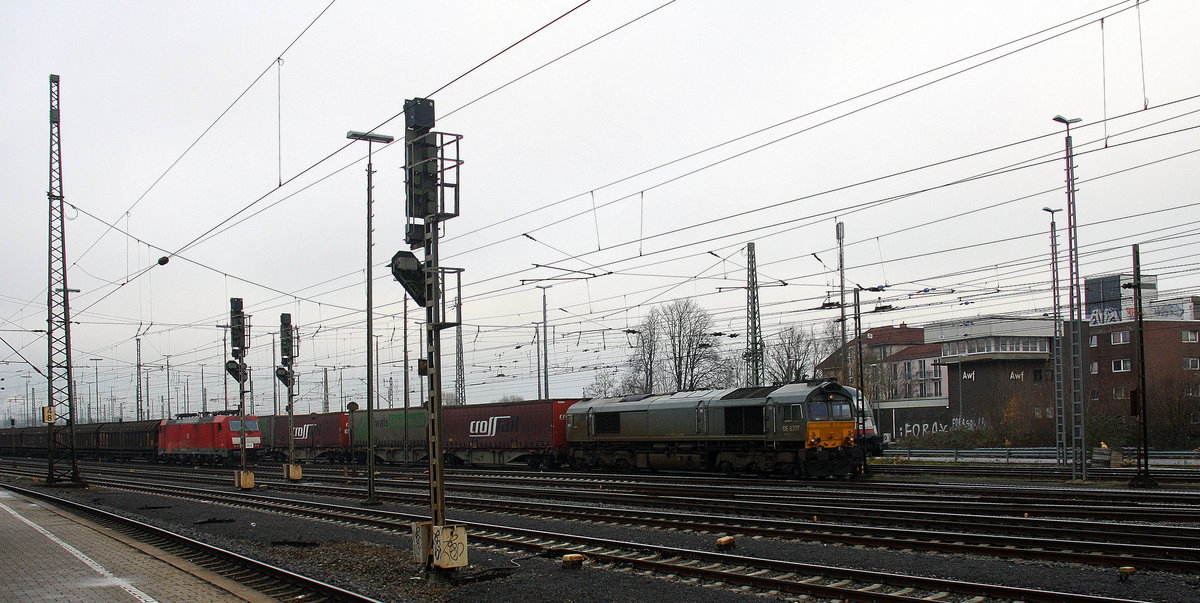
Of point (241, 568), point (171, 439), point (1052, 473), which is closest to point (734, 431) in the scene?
point (1052, 473)

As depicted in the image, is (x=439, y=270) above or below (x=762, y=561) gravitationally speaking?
above

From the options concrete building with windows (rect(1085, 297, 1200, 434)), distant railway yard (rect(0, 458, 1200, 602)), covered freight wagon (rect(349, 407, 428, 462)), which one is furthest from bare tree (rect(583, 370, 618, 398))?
distant railway yard (rect(0, 458, 1200, 602))

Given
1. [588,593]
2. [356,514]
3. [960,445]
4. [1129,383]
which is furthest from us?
[1129,383]

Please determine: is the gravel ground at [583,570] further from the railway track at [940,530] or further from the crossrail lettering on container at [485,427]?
the crossrail lettering on container at [485,427]

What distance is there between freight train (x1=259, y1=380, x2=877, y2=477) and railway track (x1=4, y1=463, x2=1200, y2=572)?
28.7ft

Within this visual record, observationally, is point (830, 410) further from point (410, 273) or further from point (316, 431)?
point (316, 431)

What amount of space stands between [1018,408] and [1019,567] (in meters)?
46.7

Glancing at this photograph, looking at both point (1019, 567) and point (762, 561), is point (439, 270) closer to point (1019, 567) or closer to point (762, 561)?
point (762, 561)

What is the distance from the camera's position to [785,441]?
28672mm

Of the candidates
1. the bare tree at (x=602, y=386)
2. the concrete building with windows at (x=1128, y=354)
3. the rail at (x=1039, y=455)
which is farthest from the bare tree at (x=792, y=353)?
the rail at (x=1039, y=455)

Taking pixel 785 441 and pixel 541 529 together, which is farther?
pixel 785 441

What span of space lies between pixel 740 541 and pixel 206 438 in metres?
44.5

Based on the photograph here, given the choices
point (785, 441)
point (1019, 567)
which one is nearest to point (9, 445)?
point (785, 441)

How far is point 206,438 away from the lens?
52.2 metres
